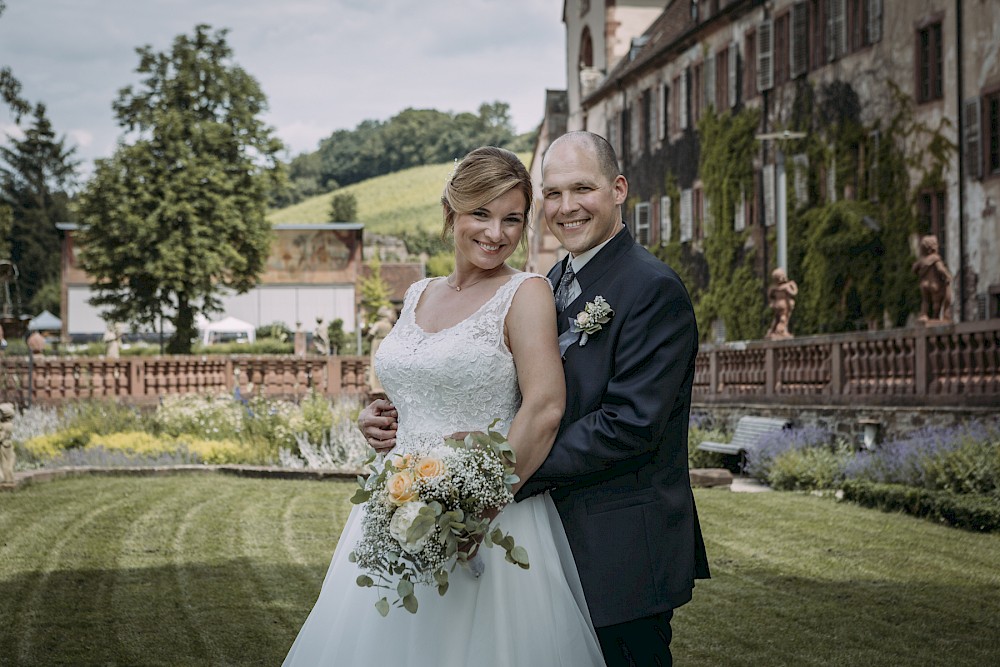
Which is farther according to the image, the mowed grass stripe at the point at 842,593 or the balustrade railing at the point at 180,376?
the balustrade railing at the point at 180,376

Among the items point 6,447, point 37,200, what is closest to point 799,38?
point 6,447

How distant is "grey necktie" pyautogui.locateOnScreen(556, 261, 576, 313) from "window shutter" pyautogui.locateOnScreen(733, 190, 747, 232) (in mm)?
29733

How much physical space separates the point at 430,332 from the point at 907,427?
48.6 feet

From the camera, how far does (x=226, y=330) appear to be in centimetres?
6819

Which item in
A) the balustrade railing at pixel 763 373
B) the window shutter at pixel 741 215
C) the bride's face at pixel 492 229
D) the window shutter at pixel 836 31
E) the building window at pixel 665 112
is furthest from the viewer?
the building window at pixel 665 112

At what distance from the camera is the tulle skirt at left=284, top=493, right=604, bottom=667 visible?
12.5 ft

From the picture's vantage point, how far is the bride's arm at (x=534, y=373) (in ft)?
12.0

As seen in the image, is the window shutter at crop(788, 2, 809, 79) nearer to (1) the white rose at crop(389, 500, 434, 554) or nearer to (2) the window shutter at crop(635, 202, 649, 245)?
(2) the window shutter at crop(635, 202, 649, 245)

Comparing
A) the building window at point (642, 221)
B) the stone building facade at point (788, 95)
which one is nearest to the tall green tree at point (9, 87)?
the stone building facade at point (788, 95)

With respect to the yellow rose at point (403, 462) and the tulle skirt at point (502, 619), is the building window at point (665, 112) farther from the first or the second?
the yellow rose at point (403, 462)

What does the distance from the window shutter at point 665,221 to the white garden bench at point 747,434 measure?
62.0ft

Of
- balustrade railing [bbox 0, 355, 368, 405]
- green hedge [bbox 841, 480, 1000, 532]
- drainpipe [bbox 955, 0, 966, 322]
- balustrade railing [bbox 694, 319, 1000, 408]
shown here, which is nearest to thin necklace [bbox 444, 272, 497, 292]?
green hedge [bbox 841, 480, 1000, 532]

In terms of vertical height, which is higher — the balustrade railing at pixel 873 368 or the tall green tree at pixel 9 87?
the tall green tree at pixel 9 87

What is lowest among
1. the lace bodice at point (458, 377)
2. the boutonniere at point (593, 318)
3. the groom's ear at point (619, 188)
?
the lace bodice at point (458, 377)
